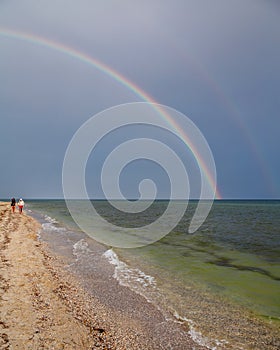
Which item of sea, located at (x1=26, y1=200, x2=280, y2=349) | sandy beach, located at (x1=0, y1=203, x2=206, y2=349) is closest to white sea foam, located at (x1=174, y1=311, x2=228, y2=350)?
sea, located at (x1=26, y1=200, x2=280, y2=349)

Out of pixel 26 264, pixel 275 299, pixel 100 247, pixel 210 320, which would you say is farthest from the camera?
pixel 100 247

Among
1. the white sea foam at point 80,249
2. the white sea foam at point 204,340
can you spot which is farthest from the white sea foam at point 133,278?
the white sea foam at point 204,340

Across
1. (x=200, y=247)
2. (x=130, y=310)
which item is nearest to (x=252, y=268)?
(x=200, y=247)

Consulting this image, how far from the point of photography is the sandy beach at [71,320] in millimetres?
6539

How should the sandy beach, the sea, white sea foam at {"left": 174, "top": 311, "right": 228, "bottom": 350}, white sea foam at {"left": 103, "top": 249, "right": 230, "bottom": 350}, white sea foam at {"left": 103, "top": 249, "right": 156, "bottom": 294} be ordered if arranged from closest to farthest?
1. the sandy beach
2. white sea foam at {"left": 174, "top": 311, "right": 228, "bottom": 350}
3. white sea foam at {"left": 103, "top": 249, "right": 230, "bottom": 350}
4. the sea
5. white sea foam at {"left": 103, "top": 249, "right": 156, "bottom": 294}

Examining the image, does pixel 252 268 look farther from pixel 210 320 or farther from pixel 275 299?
pixel 210 320

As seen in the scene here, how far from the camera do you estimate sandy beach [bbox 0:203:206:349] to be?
6.54m

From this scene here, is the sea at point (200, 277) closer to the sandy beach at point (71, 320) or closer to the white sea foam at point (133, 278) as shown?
the white sea foam at point (133, 278)

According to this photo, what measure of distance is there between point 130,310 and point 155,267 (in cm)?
665

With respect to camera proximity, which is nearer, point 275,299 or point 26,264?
point 275,299

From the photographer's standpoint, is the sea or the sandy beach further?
the sea

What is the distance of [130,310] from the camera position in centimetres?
901

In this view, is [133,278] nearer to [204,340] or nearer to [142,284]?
[142,284]

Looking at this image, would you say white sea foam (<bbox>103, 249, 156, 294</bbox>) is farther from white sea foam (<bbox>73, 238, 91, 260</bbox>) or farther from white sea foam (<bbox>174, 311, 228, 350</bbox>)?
Answer: white sea foam (<bbox>174, 311, 228, 350</bbox>)
